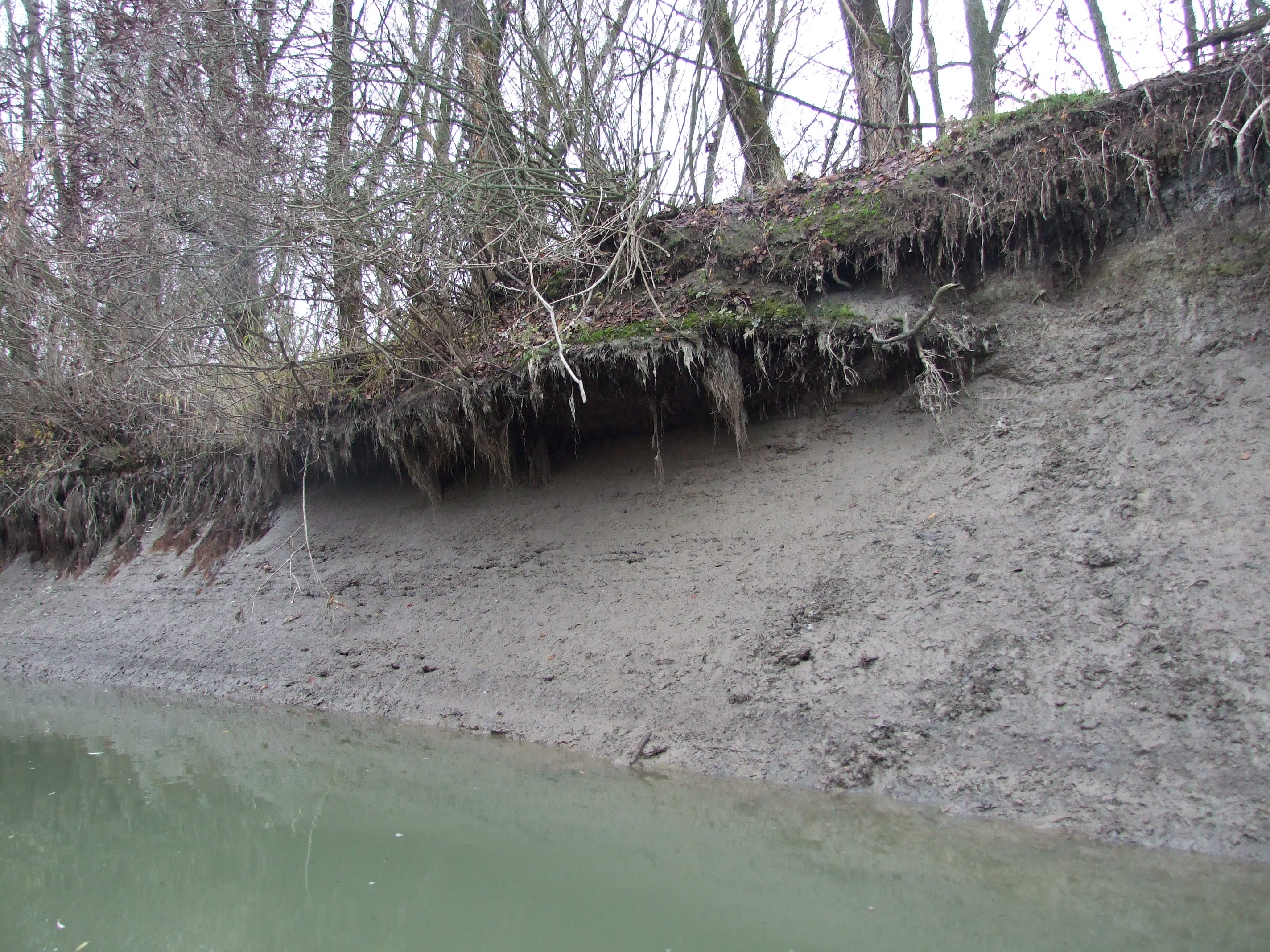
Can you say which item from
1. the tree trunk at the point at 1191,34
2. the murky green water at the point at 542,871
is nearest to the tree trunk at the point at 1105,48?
the tree trunk at the point at 1191,34

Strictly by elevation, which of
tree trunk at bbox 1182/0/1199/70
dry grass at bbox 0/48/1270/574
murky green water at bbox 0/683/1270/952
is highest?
tree trunk at bbox 1182/0/1199/70

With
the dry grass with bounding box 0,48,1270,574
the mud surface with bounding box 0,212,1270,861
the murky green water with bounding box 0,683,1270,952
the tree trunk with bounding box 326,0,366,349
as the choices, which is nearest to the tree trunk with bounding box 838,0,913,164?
the dry grass with bounding box 0,48,1270,574

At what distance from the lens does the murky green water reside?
3.02 meters

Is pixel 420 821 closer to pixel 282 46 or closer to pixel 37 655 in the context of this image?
pixel 282 46

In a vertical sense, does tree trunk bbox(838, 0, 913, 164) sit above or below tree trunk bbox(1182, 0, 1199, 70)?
above

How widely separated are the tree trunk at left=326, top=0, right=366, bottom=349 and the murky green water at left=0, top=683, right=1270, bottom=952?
13.7ft

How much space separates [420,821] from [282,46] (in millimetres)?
5898

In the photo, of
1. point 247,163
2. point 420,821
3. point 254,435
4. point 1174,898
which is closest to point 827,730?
point 1174,898

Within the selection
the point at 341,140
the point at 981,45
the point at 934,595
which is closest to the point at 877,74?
the point at 981,45

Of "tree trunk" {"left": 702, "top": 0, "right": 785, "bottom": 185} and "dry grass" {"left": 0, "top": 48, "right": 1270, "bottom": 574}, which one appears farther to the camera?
"tree trunk" {"left": 702, "top": 0, "right": 785, "bottom": 185}

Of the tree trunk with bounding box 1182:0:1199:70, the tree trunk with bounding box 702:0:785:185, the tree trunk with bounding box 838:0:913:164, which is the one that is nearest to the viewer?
the tree trunk with bounding box 1182:0:1199:70

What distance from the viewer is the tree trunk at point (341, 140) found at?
21.2 feet

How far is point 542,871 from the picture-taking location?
11.7ft

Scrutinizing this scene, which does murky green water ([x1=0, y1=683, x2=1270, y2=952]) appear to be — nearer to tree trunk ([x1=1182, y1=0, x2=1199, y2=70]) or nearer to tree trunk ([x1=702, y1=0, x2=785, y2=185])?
tree trunk ([x1=1182, y1=0, x2=1199, y2=70])
